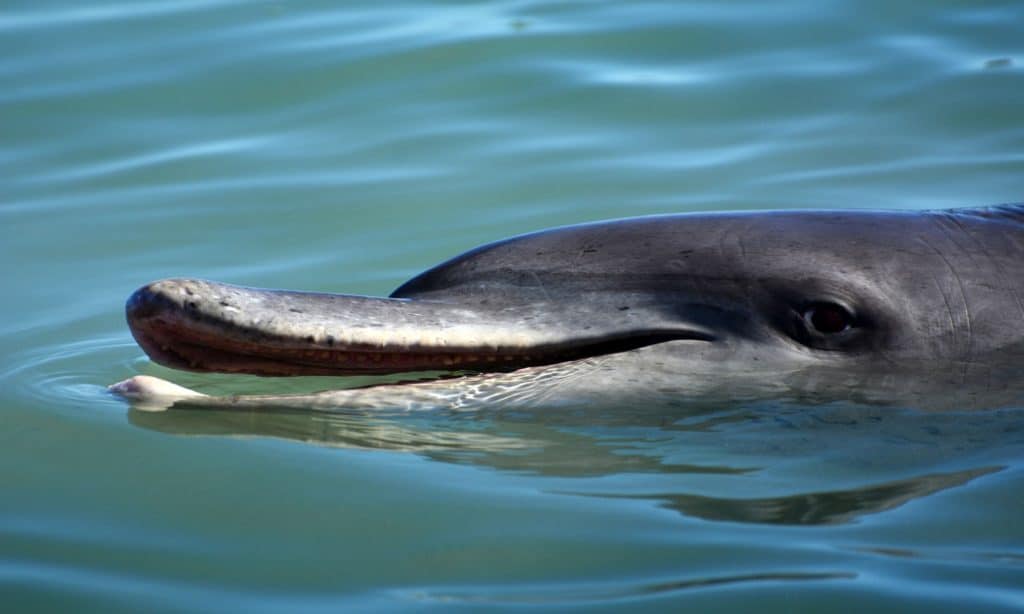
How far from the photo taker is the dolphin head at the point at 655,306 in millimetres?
5566

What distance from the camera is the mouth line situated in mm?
5566

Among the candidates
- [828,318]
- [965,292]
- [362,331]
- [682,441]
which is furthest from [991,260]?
[362,331]

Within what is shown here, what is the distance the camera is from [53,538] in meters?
4.95

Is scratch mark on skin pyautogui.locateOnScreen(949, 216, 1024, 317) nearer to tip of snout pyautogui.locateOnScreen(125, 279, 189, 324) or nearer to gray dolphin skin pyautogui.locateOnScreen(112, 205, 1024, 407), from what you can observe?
gray dolphin skin pyautogui.locateOnScreen(112, 205, 1024, 407)

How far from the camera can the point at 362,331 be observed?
554 cm

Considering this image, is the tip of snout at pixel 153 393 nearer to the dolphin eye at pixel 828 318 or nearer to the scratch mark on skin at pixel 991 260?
the dolphin eye at pixel 828 318

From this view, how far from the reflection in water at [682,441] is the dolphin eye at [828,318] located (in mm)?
356

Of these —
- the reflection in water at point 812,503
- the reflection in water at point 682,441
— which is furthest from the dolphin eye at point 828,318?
the reflection in water at point 812,503

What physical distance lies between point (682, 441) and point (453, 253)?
131 inches

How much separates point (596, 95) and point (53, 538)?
7363 mm

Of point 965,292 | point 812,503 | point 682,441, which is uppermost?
point 965,292

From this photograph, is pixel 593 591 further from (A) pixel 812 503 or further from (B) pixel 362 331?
(B) pixel 362 331

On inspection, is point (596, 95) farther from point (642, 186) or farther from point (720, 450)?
point (720, 450)

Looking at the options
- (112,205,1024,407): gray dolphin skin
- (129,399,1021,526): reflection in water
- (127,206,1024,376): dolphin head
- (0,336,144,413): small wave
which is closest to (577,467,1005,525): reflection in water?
(129,399,1021,526): reflection in water
